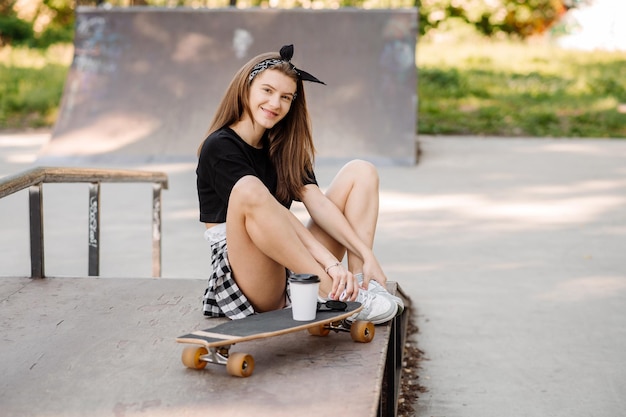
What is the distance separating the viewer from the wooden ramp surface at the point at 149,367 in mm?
2148

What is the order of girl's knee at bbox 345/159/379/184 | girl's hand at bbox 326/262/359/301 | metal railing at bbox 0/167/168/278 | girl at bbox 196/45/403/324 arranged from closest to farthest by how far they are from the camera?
girl at bbox 196/45/403/324, girl's hand at bbox 326/262/359/301, girl's knee at bbox 345/159/379/184, metal railing at bbox 0/167/168/278

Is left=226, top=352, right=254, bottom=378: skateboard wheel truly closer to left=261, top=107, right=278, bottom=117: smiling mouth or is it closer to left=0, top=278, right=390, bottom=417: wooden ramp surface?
left=0, top=278, right=390, bottom=417: wooden ramp surface

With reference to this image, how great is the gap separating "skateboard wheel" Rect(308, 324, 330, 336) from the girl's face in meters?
0.71

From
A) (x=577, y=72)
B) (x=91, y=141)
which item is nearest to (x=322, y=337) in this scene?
(x=91, y=141)

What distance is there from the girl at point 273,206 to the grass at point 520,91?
8877 mm

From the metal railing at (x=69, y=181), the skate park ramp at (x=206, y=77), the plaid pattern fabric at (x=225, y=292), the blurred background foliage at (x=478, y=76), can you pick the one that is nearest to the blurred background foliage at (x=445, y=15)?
the blurred background foliage at (x=478, y=76)

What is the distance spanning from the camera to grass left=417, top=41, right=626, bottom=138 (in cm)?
1198

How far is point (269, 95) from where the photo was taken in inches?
113

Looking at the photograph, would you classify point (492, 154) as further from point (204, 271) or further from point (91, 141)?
point (204, 271)

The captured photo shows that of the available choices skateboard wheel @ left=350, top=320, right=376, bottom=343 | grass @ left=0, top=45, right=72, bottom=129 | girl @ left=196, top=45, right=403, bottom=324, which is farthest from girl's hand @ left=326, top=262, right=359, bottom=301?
grass @ left=0, top=45, right=72, bottom=129

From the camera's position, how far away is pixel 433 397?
3.16 metres

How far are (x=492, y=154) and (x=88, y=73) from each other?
16.2 feet

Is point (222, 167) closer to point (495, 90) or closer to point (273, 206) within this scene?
point (273, 206)

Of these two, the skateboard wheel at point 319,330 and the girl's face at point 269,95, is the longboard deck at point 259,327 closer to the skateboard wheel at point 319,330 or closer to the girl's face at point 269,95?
the skateboard wheel at point 319,330
